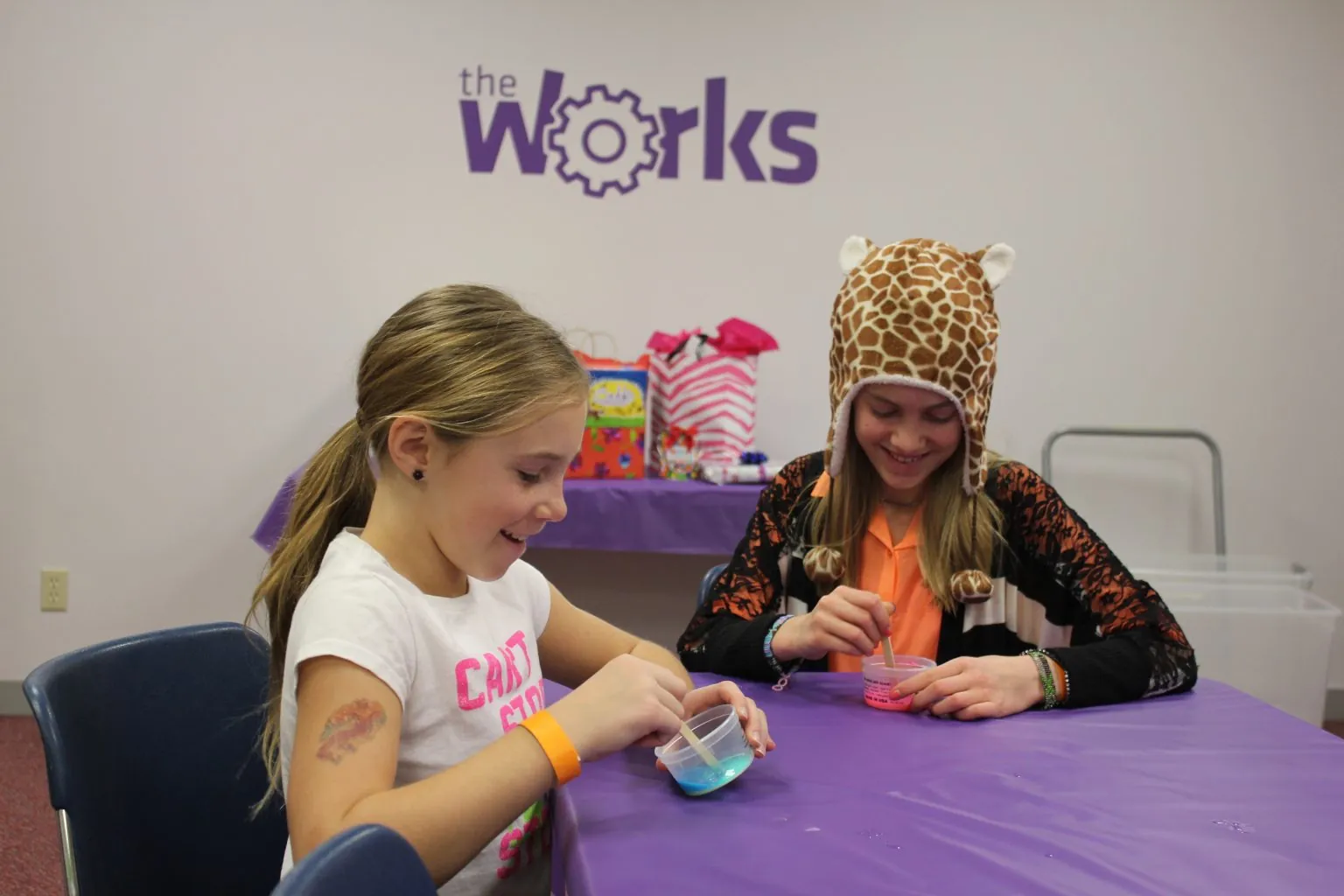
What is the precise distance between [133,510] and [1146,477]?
3.27m

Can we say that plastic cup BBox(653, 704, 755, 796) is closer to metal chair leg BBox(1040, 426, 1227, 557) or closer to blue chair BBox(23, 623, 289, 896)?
blue chair BBox(23, 623, 289, 896)

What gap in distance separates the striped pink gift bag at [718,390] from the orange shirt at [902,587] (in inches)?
55.8

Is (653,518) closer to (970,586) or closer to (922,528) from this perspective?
(922,528)

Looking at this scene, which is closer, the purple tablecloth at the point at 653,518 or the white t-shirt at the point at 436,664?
the white t-shirt at the point at 436,664

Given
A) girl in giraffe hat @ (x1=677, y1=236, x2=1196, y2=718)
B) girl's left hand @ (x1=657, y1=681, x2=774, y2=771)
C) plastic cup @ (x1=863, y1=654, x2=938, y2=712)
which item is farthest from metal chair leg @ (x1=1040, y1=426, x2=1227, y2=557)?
girl's left hand @ (x1=657, y1=681, x2=774, y2=771)

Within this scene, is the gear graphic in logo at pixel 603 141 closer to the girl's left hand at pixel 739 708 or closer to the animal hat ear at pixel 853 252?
the animal hat ear at pixel 853 252

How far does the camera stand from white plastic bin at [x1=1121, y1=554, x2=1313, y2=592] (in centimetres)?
308

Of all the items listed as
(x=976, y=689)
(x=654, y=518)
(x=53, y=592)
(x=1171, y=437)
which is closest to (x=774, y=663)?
(x=976, y=689)

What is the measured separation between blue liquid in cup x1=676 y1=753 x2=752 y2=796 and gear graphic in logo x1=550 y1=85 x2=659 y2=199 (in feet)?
8.58

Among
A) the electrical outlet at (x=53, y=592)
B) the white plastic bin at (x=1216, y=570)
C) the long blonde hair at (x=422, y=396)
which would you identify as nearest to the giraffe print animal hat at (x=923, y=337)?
the long blonde hair at (x=422, y=396)

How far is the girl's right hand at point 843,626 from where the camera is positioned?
1.38 metres

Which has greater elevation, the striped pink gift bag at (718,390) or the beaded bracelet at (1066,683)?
the striped pink gift bag at (718,390)

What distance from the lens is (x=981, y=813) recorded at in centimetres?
103

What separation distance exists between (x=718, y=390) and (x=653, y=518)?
44cm
